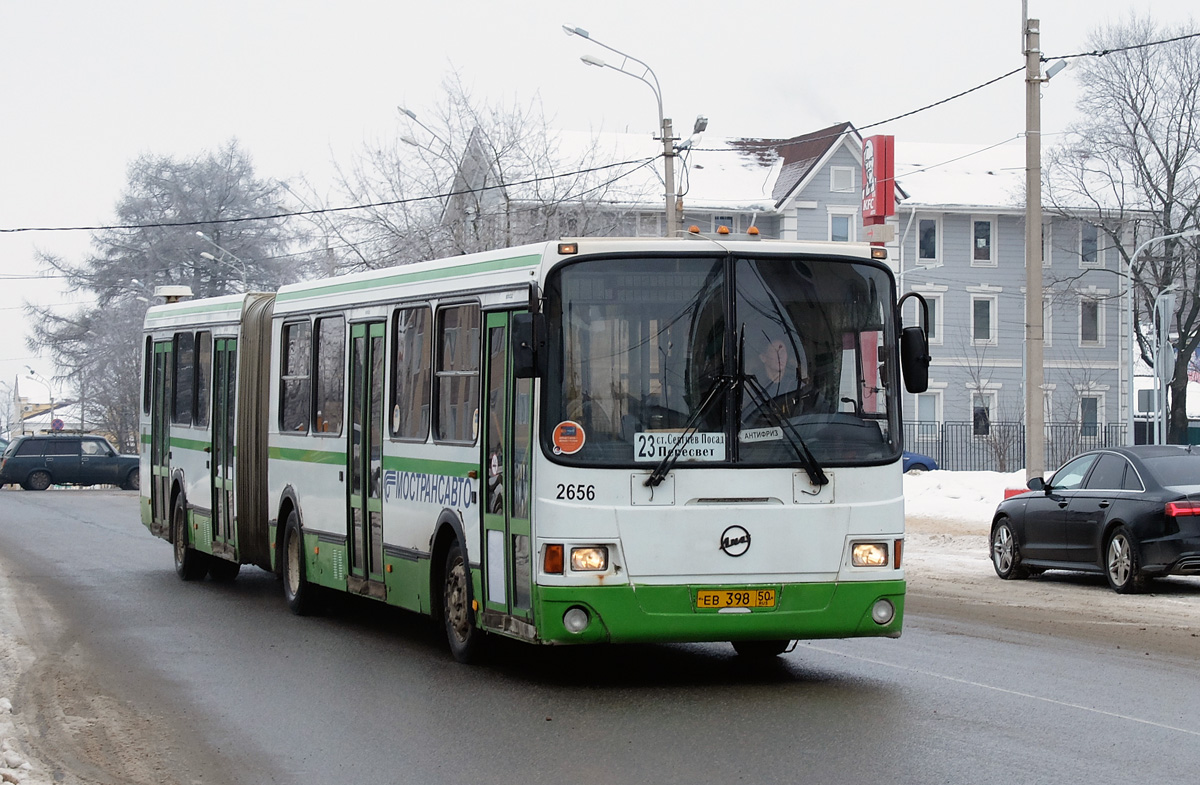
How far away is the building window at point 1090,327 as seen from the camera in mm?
63281

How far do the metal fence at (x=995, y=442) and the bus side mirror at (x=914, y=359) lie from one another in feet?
122

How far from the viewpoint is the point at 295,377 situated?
1497 cm

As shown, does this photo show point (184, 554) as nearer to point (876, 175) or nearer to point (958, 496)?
point (876, 175)

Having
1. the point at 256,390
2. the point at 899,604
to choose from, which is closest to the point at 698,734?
the point at 899,604

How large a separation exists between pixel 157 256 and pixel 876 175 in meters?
49.7

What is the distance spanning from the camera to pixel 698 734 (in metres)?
8.66

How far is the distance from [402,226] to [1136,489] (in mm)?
29079

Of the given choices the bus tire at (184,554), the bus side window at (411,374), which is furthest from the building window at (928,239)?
the bus side window at (411,374)

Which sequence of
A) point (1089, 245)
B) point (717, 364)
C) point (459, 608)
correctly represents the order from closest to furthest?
point (717, 364) → point (459, 608) → point (1089, 245)

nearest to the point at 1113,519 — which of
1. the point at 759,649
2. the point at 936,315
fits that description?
the point at 759,649

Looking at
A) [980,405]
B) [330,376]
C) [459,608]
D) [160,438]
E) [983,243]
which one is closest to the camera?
[459,608]

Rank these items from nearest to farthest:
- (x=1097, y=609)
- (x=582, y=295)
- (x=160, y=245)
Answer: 1. (x=582, y=295)
2. (x=1097, y=609)
3. (x=160, y=245)

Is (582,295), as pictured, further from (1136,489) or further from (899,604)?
(1136,489)

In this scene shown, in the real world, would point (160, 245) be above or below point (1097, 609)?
above
